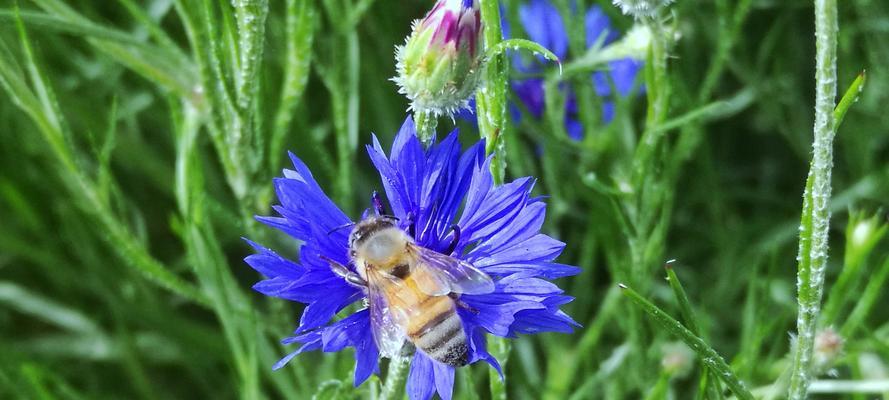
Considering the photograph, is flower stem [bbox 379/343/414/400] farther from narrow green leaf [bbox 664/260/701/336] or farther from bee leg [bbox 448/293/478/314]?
narrow green leaf [bbox 664/260/701/336]

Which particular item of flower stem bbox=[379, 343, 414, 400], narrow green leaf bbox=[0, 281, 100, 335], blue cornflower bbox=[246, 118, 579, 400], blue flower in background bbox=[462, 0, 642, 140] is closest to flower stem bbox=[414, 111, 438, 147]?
blue cornflower bbox=[246, 118, 579, 400]

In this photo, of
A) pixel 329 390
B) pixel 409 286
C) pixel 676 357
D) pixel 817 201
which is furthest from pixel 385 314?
pixel 676 357

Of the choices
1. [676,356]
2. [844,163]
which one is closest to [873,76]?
[844,163]

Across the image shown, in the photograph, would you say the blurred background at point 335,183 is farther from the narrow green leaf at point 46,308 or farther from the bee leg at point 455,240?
the bee leg at point 455,240

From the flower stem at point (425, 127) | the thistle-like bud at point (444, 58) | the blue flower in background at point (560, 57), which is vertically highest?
the blue flower in background at point (560, 57)

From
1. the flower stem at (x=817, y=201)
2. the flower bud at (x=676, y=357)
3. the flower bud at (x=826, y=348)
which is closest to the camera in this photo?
the flower stem at (x=817, y=201)

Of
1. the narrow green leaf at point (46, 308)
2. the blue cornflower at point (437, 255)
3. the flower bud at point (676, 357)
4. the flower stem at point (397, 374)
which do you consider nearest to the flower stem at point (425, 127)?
the blue cornflower at point (437, 255)

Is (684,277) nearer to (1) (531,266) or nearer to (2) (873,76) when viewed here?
Answer: (2) (873,76)
